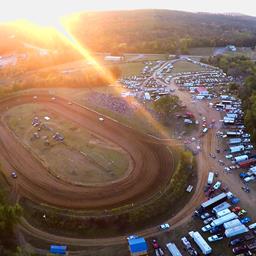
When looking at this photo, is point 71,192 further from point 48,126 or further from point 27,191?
point 48,126

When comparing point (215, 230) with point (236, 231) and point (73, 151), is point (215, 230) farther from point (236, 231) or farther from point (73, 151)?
point (73, 151)

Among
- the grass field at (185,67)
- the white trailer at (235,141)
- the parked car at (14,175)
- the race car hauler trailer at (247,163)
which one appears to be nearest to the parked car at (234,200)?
the race car hauler trailer at (247,163)

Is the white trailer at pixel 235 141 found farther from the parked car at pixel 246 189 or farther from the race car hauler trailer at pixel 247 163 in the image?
the parked car at pixel 246 189

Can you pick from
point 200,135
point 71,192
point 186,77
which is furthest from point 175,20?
point 71,192

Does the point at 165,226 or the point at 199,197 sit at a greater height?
the point at 199,197

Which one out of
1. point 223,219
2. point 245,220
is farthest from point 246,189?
point 223,219

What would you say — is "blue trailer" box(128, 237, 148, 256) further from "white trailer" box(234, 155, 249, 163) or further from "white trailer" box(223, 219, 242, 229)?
"white trailer" box(234, 155, 249, 163)
